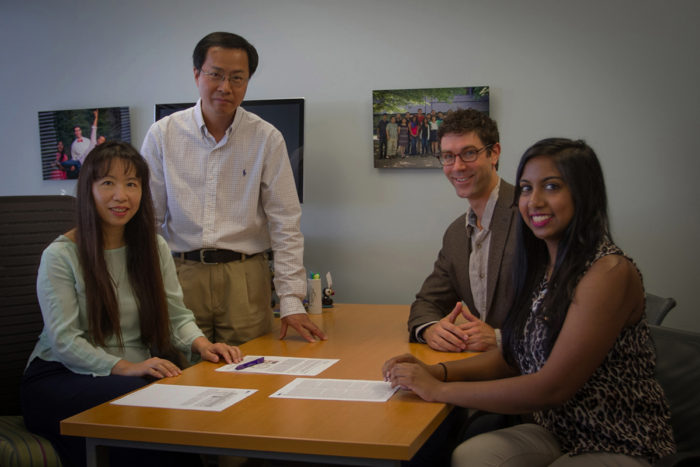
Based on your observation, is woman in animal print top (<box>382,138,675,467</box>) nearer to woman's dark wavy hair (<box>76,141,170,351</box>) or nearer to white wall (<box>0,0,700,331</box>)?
woman's dark wavy hair (<box>76,141,170,351</box>)

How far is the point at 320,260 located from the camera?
3.72 meters

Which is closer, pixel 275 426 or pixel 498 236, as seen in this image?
pixel 275 426

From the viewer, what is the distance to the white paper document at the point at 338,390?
1653mm

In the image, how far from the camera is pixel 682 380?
1.76m

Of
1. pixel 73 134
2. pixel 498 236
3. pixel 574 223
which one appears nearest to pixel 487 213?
pixel 498 236

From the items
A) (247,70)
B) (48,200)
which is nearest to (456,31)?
(247,70)

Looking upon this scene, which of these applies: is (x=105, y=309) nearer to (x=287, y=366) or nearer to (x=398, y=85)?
(x=287, y=366)

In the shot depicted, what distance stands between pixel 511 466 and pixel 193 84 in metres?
2.99

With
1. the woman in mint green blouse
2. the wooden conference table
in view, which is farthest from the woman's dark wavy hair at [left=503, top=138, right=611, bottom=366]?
the woman in mint green blouse

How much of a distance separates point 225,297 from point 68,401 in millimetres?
784

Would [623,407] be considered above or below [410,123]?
below

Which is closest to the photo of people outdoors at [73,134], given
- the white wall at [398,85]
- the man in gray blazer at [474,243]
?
the white wall at [398,85]

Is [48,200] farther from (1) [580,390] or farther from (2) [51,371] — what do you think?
(1) [580,390]

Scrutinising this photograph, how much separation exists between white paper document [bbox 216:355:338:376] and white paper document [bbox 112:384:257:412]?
0.19 meters
